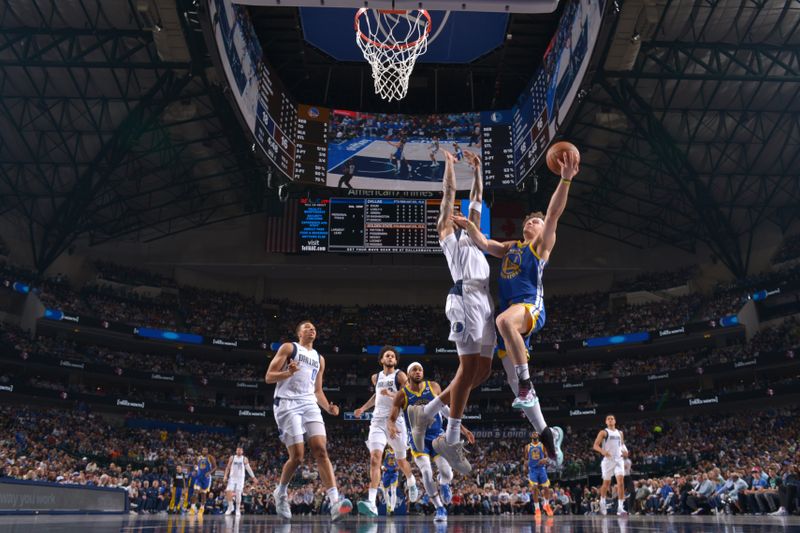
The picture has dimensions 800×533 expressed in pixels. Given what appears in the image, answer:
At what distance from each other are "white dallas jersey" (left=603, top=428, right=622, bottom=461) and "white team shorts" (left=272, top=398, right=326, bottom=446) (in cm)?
821

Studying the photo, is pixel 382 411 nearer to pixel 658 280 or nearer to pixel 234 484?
pixel 234 484

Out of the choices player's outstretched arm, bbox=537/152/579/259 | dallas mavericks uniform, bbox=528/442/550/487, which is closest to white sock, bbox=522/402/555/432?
player's outstretched arm, bbox=537/152/579/259

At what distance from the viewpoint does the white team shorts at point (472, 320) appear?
22.1 feet

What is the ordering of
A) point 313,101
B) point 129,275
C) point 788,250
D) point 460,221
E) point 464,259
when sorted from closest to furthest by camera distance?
1. point 460,221
2. point 464,259
3. point 788,250
4. point 313,101
5. point 129,275

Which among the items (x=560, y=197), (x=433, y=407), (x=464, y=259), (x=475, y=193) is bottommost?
(x=433, y=407)

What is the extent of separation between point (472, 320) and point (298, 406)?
2.76m

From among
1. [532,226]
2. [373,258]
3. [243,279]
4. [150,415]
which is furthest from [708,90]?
[150,415]

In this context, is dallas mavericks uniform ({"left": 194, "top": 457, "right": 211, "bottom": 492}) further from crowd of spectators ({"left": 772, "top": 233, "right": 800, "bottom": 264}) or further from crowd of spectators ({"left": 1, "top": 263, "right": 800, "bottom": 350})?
crowd of spectators ({"left": 772, "top": 233, "right": 800, "bottom": 264})

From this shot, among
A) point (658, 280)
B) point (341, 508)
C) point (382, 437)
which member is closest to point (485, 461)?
point (658, 280)

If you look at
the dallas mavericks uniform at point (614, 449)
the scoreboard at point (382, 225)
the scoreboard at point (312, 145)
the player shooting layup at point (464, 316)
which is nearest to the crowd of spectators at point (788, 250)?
the scoreboard at point (382, 225)

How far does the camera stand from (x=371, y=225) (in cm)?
2839

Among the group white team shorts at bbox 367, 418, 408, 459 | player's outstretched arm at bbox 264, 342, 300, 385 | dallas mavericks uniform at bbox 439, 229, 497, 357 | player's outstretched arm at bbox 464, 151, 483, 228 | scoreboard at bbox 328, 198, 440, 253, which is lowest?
white team shorts at bbox 367, 418, 408, 459

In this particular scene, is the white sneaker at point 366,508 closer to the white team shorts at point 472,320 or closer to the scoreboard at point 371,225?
the white team shorts at point 472,320

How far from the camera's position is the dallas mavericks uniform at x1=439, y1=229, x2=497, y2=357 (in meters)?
6.75
